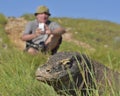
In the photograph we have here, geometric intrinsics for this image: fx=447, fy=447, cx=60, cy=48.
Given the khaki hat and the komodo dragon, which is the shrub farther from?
the komodo dragon

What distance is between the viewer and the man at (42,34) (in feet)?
26.6

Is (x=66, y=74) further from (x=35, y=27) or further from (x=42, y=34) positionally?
(x=35, y=27)

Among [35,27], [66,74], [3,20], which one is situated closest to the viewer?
[66,74]

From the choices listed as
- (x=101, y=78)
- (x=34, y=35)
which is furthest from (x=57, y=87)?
(x=34, y=35)

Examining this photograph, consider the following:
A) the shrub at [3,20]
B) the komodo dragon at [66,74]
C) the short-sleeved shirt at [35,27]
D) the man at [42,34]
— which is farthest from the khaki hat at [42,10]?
the shrub at [3,20]

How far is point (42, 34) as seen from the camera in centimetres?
818

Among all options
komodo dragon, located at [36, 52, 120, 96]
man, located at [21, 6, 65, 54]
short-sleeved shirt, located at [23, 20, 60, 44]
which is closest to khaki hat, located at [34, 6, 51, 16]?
man, located at [21, 6, 65, 54]

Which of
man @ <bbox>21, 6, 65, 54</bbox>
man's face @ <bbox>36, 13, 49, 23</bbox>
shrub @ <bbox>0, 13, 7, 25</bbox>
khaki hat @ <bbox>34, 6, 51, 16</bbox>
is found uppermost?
khaki hat @ <bbox>34, 6, 51, 16</bbox>

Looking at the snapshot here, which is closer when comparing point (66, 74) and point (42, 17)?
point (66, 74)

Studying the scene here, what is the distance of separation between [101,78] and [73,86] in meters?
0.50

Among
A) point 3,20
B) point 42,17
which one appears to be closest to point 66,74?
point 42,17

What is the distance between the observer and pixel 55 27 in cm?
828

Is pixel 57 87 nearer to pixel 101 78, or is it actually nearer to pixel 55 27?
pixel 101 78

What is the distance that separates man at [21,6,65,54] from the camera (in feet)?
26.6
